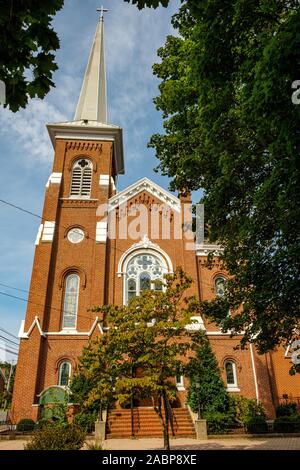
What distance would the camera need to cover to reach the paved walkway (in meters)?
13.7

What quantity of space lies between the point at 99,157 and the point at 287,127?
2242 cm

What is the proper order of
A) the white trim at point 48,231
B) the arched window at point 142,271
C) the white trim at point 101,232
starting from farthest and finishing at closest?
the white trim at point 101,232
the arched window at point 142,271
the white trim at point 48,231

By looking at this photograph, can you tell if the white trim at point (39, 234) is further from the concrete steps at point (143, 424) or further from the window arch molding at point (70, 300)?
the concrete steps at point (143, 424)

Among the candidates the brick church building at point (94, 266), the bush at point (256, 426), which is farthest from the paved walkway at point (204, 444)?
the brick church building at point (94, 266)

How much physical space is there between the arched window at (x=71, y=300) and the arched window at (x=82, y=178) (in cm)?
615

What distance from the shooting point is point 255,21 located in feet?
26.4

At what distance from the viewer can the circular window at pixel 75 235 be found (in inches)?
930

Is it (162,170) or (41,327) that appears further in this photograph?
(41,327)

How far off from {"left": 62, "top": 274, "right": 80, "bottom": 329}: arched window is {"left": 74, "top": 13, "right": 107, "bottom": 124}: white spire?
13.5 meters

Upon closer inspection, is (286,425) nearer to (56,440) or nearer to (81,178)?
(56,440)

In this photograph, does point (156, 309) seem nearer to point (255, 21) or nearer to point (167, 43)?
point (255, 21)

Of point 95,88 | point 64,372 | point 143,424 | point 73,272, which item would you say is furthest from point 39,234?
A: point 95,88

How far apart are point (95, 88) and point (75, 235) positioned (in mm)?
15242
